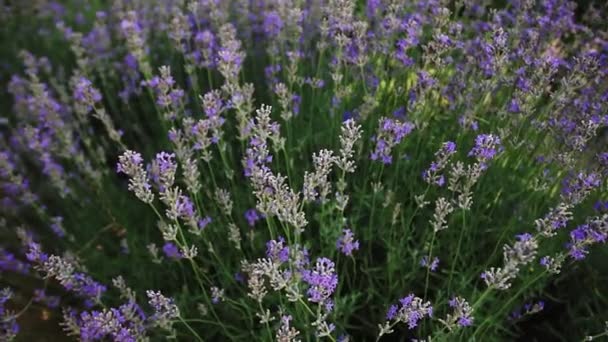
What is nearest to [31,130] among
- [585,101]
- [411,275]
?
[411,275]

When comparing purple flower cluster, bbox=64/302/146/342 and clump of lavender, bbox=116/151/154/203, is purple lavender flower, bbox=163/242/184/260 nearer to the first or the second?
purple flower cluster, bbox=64/302/146/342

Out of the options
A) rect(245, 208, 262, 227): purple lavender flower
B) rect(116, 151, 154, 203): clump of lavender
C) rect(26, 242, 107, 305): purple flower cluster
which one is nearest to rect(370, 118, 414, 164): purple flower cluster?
rect(245, 208, 262, 227): purple lavender flower

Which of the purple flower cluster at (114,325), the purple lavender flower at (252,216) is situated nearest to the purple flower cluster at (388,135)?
the purple lavender flower at (252,216)

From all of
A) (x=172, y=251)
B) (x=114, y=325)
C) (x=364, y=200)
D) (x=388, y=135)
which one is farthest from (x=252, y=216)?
(x=114, y=325)

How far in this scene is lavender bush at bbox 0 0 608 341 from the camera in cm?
202

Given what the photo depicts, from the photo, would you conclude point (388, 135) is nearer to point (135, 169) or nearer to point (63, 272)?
point (135, 169)

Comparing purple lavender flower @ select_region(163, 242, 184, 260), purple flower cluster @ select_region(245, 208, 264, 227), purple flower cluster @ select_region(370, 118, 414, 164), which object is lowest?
purple lavender flower @ select_region(163, 242, 184, 260)

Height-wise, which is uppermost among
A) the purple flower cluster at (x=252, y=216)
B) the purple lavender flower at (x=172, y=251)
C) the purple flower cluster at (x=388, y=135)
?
the purple flower cluster at (x=388, y=135)

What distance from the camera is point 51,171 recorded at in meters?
2.83

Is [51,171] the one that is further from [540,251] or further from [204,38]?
[540,251]

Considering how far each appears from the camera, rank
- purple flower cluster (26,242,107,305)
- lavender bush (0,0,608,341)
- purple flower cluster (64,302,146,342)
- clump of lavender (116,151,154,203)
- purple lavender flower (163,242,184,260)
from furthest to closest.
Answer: purple lavender flower (163,242,184,260), lavender bush (0,0,608,341), purple flower cluster (26,242,107,305), purple flower cluster (64,302,146,342), clump of lavender (116,151,154,203)

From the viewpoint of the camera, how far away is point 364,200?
255cm

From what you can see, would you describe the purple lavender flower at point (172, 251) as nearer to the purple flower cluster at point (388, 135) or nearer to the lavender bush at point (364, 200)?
the lavender bush at point (364, 200)

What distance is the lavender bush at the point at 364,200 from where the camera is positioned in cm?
202
